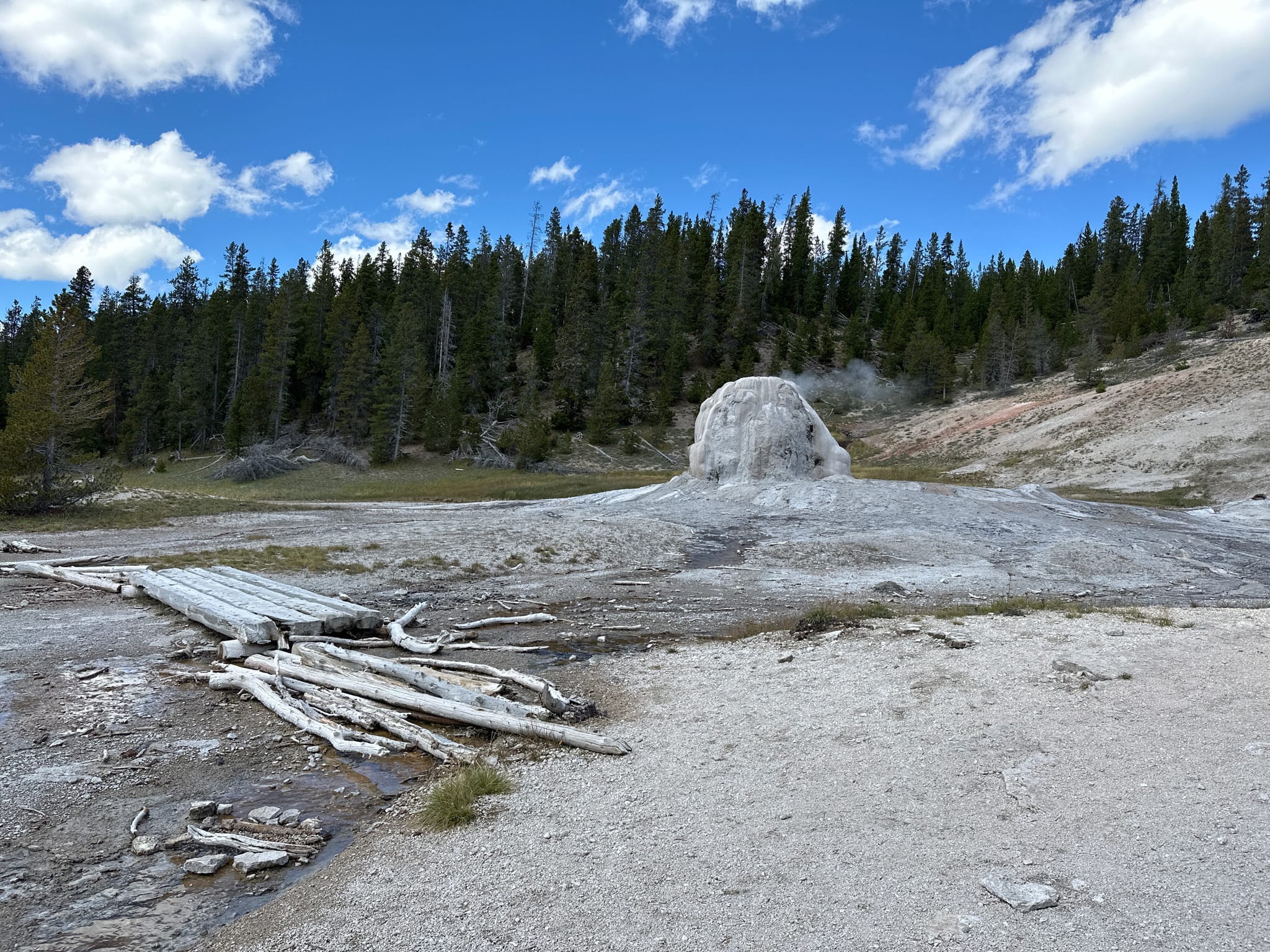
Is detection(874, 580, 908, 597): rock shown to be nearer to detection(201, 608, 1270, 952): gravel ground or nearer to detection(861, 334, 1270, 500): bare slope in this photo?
detection(201, 608, 1270, 952): gravel ground

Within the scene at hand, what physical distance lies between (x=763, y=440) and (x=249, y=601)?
23.1 metres

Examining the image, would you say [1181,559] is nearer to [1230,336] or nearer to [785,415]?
[785,415]

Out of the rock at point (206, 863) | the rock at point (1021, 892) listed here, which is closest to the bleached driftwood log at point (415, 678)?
the rock at point (206, 863)

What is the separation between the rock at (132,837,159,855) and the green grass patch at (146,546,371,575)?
11.3m

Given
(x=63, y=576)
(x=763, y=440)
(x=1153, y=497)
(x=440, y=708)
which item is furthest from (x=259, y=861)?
(x=1153, y=497)

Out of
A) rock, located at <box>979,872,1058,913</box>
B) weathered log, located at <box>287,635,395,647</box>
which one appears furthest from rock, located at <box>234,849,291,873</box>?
weathered log, located at <box>287,635,395,647</box>

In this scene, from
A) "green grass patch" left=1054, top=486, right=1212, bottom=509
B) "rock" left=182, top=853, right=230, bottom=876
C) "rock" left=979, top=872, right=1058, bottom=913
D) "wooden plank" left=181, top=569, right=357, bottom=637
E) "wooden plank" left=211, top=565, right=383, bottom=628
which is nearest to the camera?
"rock" left=979, top=872, right=1058, bottom=913

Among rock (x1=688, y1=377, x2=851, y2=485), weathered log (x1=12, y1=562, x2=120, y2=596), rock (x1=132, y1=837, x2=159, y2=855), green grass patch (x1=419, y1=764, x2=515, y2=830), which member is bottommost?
rock (x1=132, y1=837, x2=159, y2=855)

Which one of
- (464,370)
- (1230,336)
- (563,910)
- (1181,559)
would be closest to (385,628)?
(563,910)

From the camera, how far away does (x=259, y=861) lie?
219 inches

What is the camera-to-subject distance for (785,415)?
32188 mm

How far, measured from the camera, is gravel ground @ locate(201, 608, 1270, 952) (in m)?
4.41

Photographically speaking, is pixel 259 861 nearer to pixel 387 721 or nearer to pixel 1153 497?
pixel 387 721

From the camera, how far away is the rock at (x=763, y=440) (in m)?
31.8
